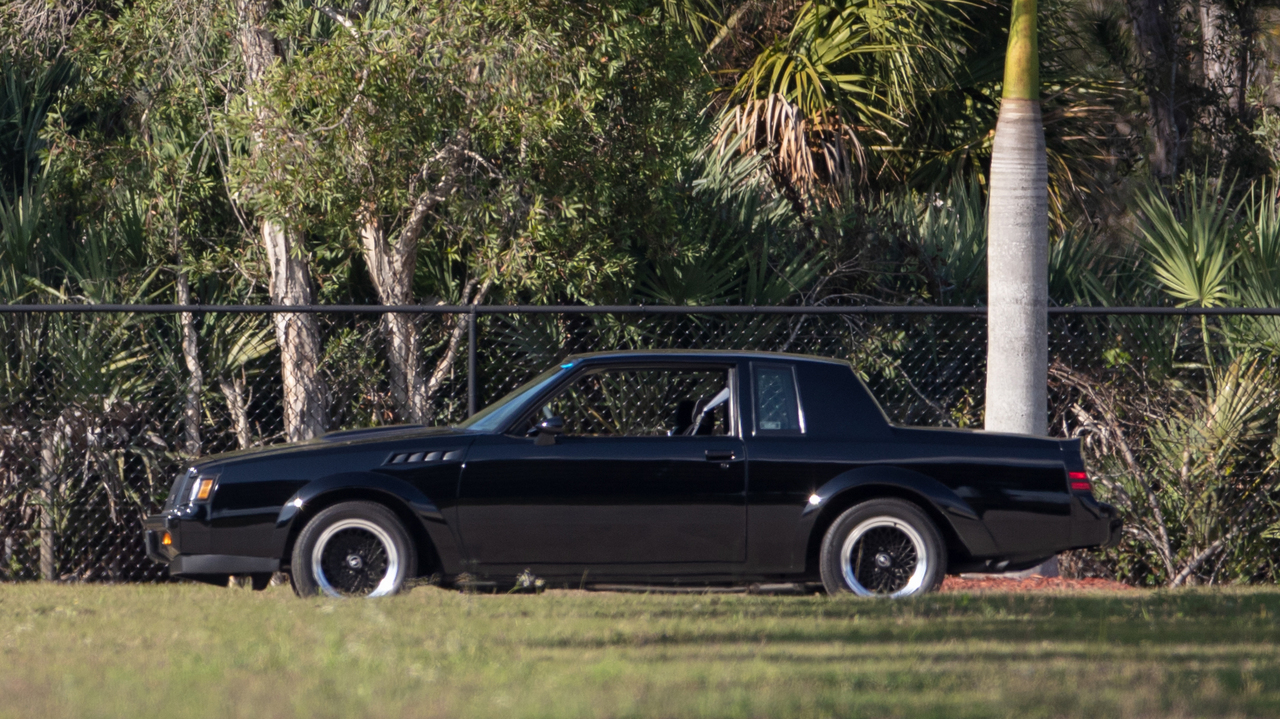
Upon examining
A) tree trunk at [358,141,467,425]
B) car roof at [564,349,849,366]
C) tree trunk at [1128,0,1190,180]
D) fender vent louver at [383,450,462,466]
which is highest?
tree trunk at [1128,0,1190,180]

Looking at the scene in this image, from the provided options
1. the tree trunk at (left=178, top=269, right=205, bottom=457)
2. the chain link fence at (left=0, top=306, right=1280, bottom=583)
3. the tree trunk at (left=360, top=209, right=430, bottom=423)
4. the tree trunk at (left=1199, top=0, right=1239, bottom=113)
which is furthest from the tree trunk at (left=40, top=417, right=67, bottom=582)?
the tree trunk at (left=1199, top=0, right=1239, bottom=113)

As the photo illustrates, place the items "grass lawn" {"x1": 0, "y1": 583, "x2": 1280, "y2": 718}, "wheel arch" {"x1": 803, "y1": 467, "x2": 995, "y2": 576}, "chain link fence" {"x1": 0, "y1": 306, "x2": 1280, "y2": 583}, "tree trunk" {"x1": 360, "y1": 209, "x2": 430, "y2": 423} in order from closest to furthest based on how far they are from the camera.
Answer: "grass lawn" {"x1": 0, "y1": 583, "x2": 1280, "y2": 718} → "wheel arch" {"x1": 803, "y1": 467, "x2": 995, "y2": 576} → "chain link fence" {"x1": 0, "y1": 306, "x2": 1280, "y2": 583} → "tree trunk" {"x1": 360, "y1": 209, "x2": 430, "y2": 423}

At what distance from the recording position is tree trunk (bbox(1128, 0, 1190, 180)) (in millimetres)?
19328

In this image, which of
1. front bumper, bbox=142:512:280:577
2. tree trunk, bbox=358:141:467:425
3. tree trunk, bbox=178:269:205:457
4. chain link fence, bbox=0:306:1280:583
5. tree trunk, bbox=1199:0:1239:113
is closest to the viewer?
front bumper, bbox=142:512:280:577

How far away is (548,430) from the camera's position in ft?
22.6

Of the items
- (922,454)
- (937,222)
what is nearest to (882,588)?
(922,454)

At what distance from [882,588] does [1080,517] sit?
1.08 metres

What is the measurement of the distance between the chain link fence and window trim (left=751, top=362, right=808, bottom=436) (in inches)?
52.4

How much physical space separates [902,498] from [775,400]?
32.8 inches

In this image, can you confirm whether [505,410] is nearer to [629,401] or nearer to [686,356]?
[686,356]

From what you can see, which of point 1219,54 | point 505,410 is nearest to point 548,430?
point 505,410

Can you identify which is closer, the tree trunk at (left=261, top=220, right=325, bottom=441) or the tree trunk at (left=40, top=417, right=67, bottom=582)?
the tree trunk at (left=40, top=417, right=67, bottom=582)

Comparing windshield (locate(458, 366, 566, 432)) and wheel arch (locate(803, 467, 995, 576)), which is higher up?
windshield (locate(458, 366, 566, 432))

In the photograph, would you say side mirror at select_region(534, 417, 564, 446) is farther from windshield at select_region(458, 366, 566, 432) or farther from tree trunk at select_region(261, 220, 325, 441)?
tree trunk at select_region(261, 220, 325, 441)
